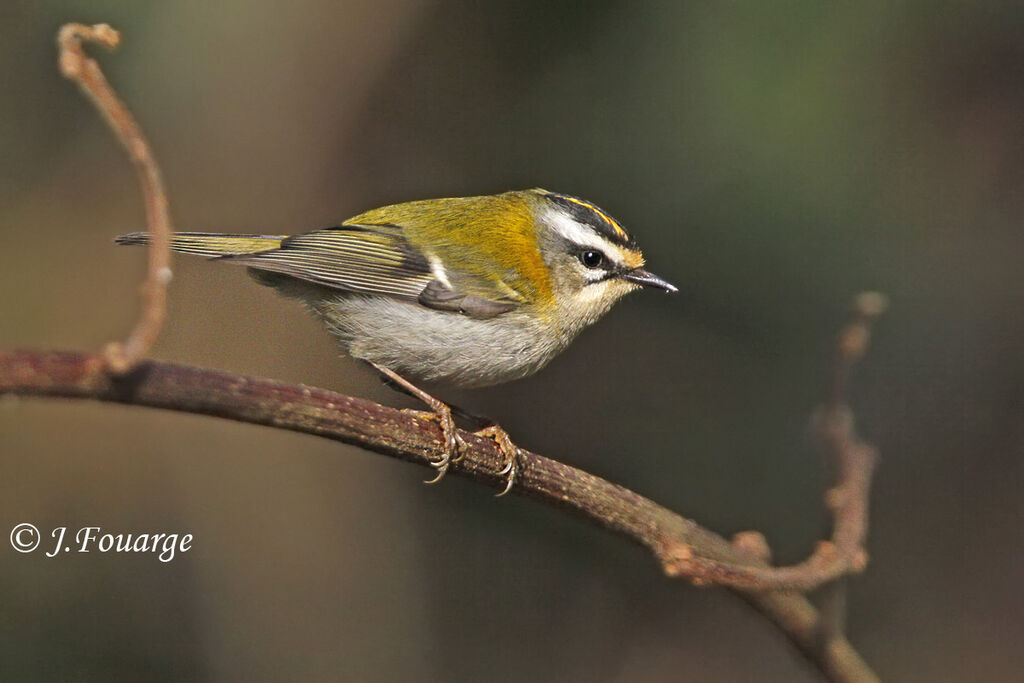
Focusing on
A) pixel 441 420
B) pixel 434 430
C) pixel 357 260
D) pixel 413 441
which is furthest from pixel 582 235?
pixel 413 441

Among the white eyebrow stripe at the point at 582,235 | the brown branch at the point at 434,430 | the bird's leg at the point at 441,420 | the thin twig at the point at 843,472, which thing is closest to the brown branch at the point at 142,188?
the brown branch at the point at 434,430

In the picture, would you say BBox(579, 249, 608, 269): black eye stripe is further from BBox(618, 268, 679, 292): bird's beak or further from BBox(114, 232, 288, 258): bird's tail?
BBox(114, 232, 288, 258): bird's tail

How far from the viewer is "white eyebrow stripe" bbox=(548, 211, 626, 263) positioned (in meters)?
3.14

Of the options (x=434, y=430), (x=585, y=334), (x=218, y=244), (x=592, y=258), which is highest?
(x=585, y=334)

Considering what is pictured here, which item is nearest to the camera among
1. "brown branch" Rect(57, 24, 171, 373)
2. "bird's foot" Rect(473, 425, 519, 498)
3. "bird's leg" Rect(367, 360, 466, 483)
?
"brown branch" Rect(57, 24, 171, 373)

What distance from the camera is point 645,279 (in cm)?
315

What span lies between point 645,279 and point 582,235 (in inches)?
Answer: 9.5

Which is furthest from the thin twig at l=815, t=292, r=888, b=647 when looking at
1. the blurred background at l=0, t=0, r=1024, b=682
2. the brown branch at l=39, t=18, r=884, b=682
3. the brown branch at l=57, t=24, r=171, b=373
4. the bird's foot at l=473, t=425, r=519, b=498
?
the brown branch at l=57, t=24, r=171, b=373

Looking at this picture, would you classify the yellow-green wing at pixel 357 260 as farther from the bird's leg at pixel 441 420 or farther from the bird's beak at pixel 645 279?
the bird's beak at pixel 645 279

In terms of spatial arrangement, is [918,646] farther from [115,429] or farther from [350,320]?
[115,429]

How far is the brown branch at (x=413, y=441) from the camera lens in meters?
1.34

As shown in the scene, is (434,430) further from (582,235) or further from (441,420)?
(582,235)

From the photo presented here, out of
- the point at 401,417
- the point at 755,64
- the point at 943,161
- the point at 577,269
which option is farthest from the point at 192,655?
the point at 943,161

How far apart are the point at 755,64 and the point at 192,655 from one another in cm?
318
